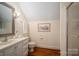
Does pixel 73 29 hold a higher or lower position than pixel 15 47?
higher

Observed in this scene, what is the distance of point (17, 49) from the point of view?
1527 millimetres

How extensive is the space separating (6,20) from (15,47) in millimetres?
416

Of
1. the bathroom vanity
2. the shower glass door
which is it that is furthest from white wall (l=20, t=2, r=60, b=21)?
the bathroom vanity

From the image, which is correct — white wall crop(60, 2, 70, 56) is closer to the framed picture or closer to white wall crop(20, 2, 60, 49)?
white wall crop(20, 2, 60, 49)

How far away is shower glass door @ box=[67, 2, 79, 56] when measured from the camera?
153 centimetres

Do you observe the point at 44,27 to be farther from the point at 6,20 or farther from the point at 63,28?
the point at 6,20

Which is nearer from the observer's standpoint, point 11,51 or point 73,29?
point 11,51

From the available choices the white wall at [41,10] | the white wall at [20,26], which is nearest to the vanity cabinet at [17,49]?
the white wall at [20,26]

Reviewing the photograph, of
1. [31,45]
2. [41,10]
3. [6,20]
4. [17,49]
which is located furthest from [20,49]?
[41,10]

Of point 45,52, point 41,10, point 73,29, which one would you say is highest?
point 41,10

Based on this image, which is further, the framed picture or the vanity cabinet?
the framed picture

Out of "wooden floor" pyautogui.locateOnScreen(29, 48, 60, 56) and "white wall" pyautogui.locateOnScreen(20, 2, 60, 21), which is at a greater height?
"white wall" pyautogui.locateOnScreen(20, 2, 60, 21)

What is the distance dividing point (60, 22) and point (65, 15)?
13 cm

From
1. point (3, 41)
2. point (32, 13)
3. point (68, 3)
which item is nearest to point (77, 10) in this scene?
point (68, 3)
